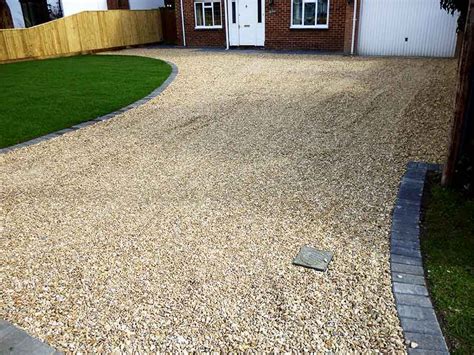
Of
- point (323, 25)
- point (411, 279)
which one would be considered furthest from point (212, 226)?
point (323, 25)

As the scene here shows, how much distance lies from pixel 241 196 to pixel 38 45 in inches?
603

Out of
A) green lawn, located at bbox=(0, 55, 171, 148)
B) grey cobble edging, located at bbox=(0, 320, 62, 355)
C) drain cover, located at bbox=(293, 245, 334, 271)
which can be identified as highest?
green lawn, located at bbox=(0, 55, 171, 148)

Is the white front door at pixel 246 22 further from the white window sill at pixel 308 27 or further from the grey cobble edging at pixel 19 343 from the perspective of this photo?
the grey cobble edging at pixel 19 343

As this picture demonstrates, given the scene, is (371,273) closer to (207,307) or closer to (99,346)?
(207,307)

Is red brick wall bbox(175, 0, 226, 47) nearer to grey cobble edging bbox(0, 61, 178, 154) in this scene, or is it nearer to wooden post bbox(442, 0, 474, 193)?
grey cobble edging bbox(0, 61, 178, 154)

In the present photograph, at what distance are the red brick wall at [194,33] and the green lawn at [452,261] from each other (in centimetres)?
1631

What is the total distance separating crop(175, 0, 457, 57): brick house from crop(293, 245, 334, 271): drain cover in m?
13.0

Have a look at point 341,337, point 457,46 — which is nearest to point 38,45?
point 457,46

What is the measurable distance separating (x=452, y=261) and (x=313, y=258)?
3.28 ft

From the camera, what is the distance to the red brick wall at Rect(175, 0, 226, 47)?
18969mm

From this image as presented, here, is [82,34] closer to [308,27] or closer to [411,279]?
[308,27]

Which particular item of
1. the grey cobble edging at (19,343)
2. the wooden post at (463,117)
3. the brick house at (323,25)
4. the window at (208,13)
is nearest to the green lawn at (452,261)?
the wooden post at (463,117)

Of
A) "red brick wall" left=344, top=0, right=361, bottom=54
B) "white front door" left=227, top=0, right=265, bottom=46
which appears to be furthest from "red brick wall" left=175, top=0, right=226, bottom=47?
"red brick wall" left=344, top=0, right=361, bottom=54

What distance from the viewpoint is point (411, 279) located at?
292 cm
